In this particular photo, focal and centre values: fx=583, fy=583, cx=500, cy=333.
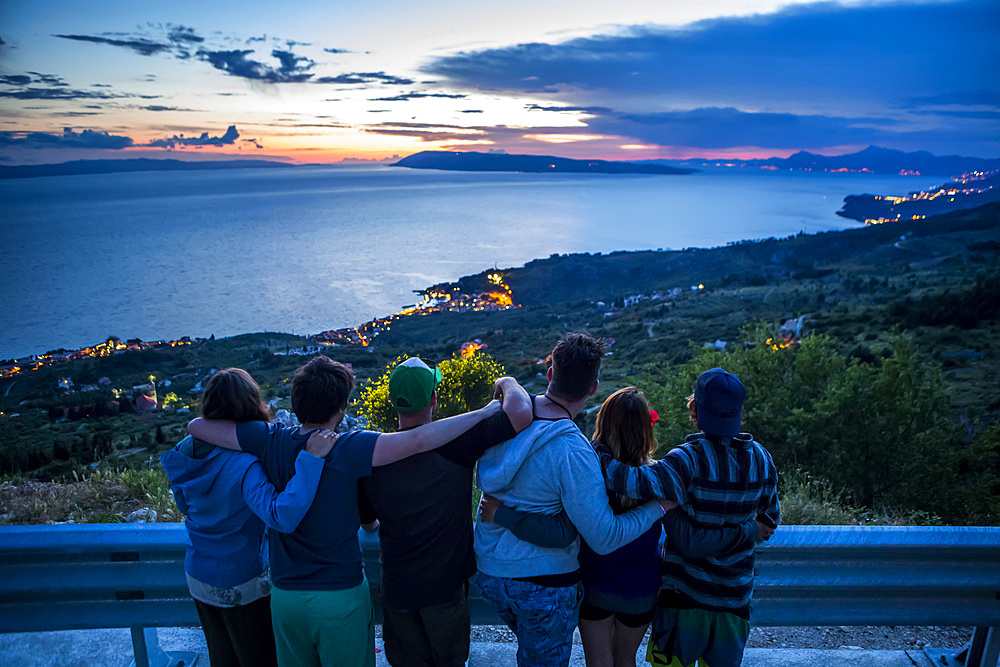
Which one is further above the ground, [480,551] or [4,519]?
[480,551]

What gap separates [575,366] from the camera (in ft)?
7.44

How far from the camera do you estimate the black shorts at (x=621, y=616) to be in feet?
7.98

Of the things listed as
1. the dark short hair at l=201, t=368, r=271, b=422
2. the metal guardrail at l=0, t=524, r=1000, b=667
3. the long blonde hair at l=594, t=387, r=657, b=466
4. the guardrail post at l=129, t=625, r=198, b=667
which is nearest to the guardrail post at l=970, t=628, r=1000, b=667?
the metal guardrail at l=0, t=524, r=1000, b=667

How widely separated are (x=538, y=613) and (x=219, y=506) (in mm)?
1363

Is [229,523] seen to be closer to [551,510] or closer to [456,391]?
[551,510]

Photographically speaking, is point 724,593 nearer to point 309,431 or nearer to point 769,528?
point 769,528

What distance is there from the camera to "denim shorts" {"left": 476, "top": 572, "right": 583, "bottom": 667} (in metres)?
2.34

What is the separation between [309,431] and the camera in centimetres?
230

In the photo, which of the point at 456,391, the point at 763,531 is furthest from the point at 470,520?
the point at 456,391

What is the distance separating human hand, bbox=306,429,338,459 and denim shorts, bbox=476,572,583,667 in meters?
0.84

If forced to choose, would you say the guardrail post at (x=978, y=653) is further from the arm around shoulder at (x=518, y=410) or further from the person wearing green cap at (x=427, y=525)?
the arm around shoulder at (x=518, y=410)

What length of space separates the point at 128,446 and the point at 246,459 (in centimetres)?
2168

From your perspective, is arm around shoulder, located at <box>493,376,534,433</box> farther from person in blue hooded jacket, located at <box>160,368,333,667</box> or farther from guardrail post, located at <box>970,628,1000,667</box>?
guardrail post, located at <box>970,628,1000,667</box>

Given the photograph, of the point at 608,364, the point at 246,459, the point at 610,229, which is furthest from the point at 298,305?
the point at 610,229
